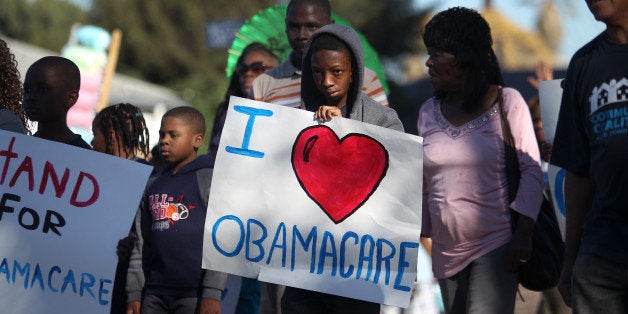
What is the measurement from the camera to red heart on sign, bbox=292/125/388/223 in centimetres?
512

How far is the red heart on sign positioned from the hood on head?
0.23m

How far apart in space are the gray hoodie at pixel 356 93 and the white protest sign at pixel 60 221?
0.95 metres

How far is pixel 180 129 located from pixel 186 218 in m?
0.55

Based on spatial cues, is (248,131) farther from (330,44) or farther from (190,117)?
(190,117)

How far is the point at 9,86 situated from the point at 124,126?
0.79 meters

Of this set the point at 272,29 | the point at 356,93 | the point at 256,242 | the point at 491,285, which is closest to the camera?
the point at 256,242

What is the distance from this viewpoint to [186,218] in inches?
232

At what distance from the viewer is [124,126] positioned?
6.69 meters

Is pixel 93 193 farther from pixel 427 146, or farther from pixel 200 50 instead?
pixel 200 50

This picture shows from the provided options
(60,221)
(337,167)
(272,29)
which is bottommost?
(60,221)

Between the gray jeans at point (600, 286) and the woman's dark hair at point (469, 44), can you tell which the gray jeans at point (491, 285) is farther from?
the gray jeans at point (600, 286)

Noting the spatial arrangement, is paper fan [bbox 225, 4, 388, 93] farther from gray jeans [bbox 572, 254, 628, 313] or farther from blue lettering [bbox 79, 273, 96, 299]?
gray jeans [bbox 572, 254, 628, 313]

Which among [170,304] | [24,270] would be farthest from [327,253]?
[24,270]

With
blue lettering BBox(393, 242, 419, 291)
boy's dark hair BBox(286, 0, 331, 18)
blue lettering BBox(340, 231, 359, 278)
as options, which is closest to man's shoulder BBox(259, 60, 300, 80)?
boy's dark hair BBox(286, 0, 331, 18)
